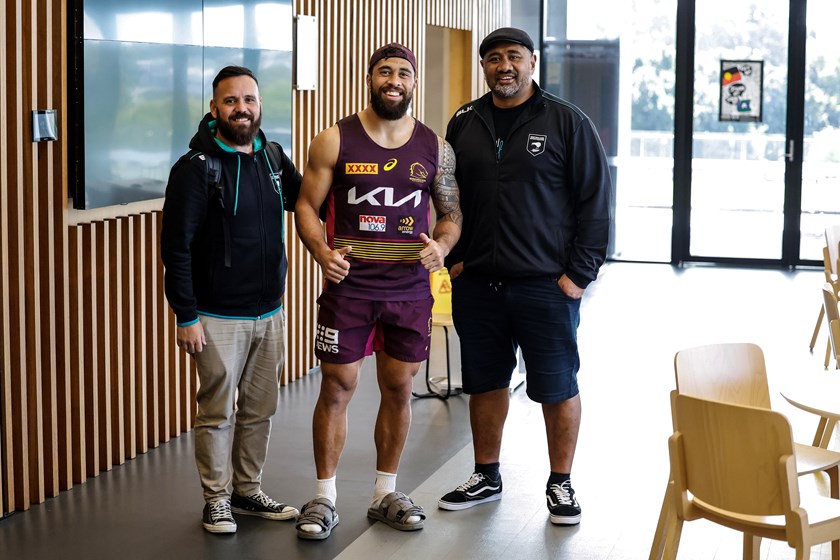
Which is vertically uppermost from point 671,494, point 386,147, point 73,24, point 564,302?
point 73,24

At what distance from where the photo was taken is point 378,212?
181 inches

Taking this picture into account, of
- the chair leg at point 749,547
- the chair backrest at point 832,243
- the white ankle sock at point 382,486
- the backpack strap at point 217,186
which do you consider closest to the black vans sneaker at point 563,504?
the white ankle sock at point 382,486

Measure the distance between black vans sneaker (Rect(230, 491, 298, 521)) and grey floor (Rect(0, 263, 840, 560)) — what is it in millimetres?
50

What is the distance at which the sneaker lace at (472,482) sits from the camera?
16.8ft

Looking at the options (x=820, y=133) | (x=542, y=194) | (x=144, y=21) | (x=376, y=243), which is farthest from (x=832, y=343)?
(x=820, y=133)

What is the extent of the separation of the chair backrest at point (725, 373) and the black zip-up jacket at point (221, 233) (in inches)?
67.2

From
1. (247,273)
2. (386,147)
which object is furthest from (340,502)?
(386,147)

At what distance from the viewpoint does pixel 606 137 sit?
1430cm

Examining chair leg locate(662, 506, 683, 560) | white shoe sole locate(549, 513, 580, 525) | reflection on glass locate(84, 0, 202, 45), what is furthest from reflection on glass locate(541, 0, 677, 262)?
chair leg locate(662, 506, 683, 560)

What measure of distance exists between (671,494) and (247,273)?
A: 1.90 metres

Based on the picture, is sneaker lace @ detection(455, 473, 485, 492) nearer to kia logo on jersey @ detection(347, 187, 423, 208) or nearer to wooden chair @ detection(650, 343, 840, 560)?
wooden chair @ detection(650, 343, 840, 560)

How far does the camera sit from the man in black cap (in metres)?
4.80

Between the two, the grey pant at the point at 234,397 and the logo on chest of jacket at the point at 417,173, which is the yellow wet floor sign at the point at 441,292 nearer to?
the grey pant at the point at 234,397

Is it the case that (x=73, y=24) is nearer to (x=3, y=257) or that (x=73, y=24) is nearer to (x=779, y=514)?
(x=3, y=257)
